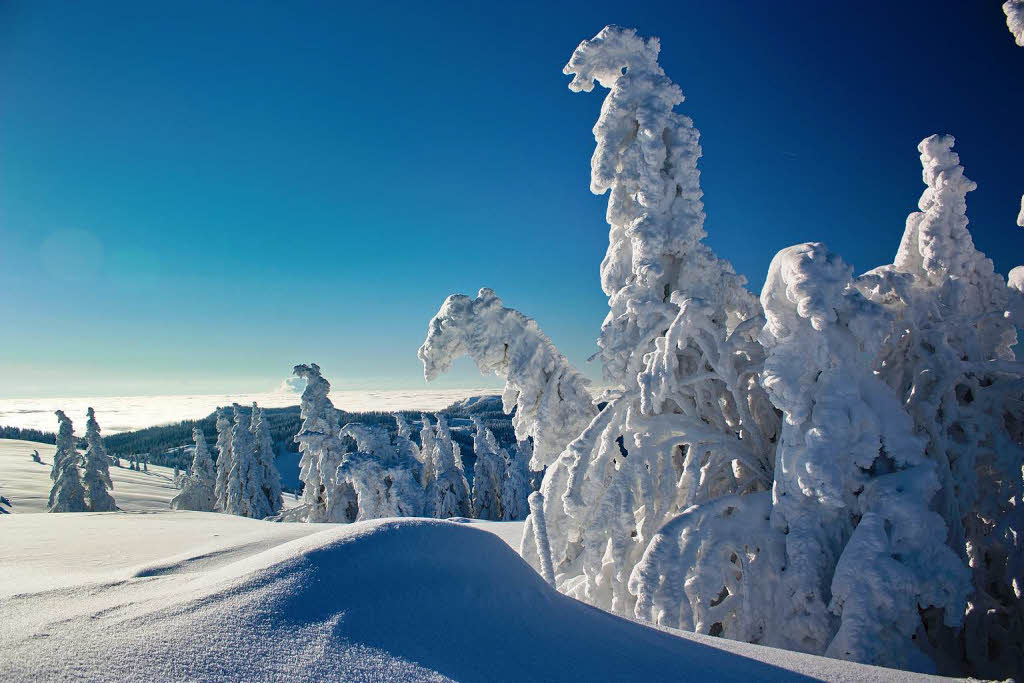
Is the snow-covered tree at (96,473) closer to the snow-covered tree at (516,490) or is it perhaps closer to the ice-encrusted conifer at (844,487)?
the snow-covered tree at (516,490)

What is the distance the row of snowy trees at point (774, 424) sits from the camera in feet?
14.5

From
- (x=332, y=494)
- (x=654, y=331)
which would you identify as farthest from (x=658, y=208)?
(x=332, y=494)

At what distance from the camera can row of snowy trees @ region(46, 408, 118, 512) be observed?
27.5 metres

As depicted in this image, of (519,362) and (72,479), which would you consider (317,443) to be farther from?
(72,479)

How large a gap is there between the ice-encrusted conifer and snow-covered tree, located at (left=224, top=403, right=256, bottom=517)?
30733mm

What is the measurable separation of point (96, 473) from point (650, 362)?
116 feet

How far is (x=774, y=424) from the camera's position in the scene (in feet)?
21.0

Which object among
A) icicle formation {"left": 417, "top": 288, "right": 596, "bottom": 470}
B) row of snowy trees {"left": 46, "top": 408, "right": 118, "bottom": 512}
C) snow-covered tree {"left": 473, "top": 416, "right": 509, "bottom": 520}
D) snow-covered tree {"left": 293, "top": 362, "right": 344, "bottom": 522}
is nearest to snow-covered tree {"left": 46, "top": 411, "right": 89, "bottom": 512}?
row of snowy trees {"left": 46, "top": 408, "right": 118, "bottom": 512}

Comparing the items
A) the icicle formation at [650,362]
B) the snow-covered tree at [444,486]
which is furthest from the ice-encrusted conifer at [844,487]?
the snow-covered tree at [444,486]

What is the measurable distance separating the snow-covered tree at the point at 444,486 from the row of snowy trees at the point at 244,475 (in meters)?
9.61

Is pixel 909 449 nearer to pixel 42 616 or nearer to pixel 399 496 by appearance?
pixel 42 616

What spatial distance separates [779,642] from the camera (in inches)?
184

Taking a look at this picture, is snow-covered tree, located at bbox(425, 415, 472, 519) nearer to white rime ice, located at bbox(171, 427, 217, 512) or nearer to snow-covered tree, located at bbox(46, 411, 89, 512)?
white rime ice, located at bbox(171, 427, 217, 512)

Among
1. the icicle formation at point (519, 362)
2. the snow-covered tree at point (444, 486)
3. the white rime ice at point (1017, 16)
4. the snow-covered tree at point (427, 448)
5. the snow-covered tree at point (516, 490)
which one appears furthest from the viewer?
the snow-covered tree at point (516, 490)
